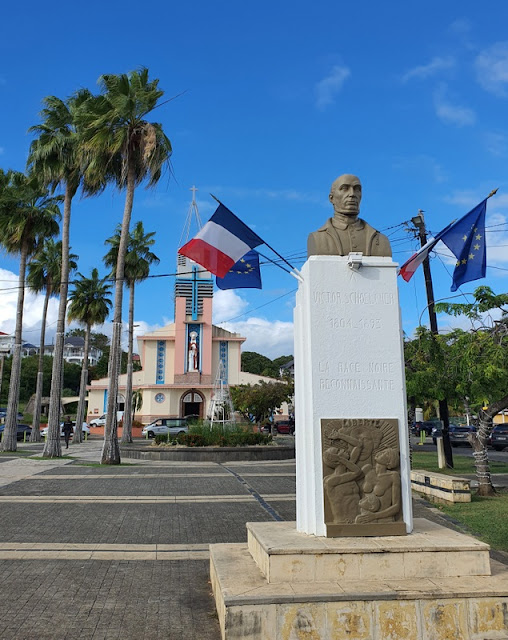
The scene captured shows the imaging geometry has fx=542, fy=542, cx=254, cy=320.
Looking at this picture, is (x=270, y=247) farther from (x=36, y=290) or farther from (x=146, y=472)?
(x=36, y=290)

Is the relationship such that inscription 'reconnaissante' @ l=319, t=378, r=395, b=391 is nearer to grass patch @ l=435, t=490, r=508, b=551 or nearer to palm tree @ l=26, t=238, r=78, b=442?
grass patch @ l=435, t=490, r=508, b=551

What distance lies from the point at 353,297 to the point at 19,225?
77.0 ft

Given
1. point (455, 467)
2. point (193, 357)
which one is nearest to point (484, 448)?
point (455, 467)

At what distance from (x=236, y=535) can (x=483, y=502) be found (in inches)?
224

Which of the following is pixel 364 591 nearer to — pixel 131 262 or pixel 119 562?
pixel 119 562

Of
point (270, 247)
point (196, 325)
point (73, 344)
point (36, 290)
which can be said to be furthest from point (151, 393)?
point (73, 344)

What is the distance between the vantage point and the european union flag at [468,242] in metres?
9.13

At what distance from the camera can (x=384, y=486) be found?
548 cm

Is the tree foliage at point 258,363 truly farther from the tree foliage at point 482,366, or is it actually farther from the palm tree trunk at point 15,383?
the tree foliage at point 482,366

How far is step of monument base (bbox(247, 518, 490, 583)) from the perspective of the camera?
190 inches

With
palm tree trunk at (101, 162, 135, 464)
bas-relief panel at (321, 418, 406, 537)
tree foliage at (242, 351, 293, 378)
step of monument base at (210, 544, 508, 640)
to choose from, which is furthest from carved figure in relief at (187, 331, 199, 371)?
step of monument base at (210, 544, 508, 640)

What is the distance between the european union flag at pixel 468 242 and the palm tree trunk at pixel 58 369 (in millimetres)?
16792

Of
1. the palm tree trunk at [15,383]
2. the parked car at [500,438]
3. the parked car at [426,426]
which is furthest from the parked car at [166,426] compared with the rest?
the parked car at [426,426]

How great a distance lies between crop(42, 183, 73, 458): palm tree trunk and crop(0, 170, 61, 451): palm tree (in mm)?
3578
